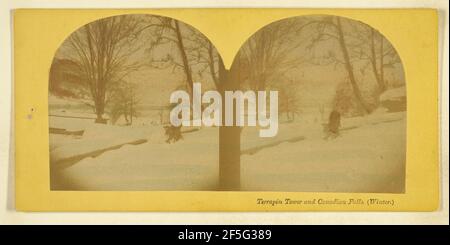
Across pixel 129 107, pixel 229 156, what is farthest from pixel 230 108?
pixel 129 107

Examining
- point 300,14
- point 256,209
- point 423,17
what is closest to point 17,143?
point 256,209

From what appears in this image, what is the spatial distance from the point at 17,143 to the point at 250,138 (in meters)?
0.57

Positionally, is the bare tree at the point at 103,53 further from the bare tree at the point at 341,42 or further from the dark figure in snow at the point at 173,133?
the bare tree at the point at 341,42

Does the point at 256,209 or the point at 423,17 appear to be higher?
the point at 423,17

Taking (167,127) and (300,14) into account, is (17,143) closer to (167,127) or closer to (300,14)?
(167,127)

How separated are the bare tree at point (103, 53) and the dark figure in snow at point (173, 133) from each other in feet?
0.52

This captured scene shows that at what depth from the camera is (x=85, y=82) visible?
146cm

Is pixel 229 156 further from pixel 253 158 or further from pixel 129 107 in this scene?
pixel 129 107

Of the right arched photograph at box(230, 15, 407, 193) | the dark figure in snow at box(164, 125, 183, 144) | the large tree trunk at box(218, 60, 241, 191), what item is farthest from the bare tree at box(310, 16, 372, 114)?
the dark figure in snow at box(164, 125, 183, 144)

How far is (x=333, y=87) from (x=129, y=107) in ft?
1.64

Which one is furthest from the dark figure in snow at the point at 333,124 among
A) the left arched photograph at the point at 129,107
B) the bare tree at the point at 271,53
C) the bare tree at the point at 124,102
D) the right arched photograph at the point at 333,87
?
the bare tree at the point at 124,102

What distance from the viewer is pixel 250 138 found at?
1.46 meters

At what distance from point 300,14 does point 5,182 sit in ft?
2.72
